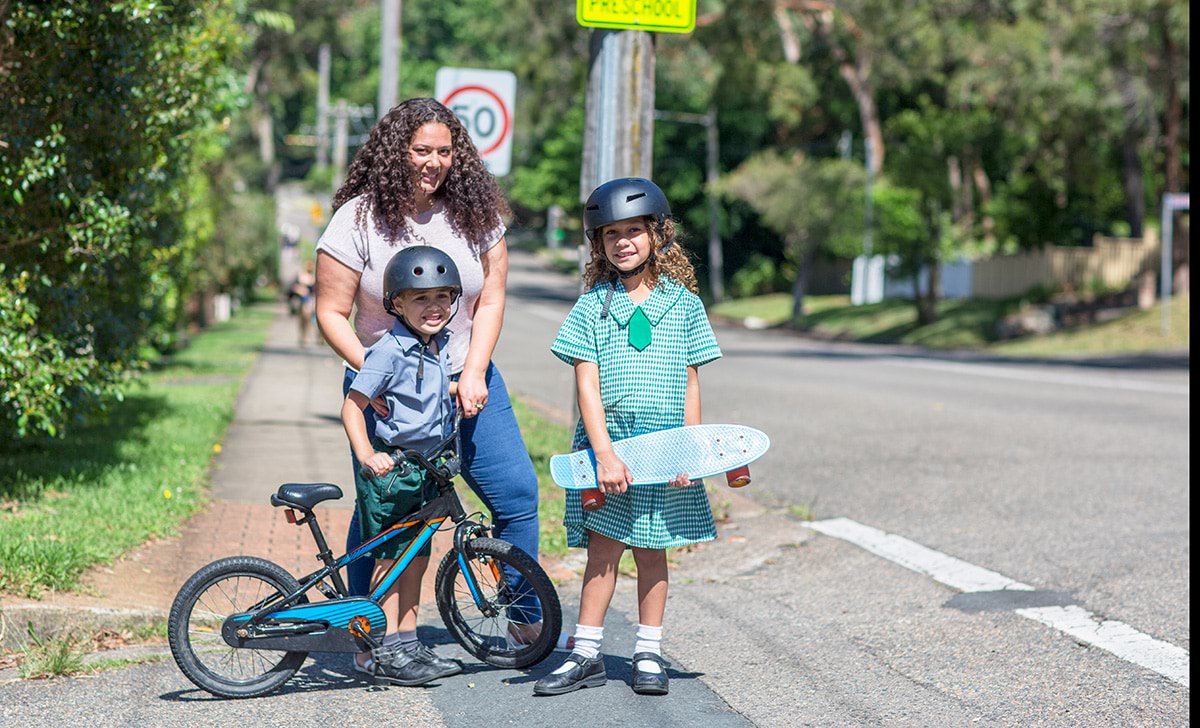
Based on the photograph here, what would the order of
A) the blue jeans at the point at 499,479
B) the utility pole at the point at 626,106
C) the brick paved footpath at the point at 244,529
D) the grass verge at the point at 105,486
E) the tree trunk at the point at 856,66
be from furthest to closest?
the tree trunk at the point at 856,66
the utility pole at the point at 626,106
the grass verge at the point at 105,486
the brick paved footpath at the point at 244,529
the blue jeans at the point at 499,479

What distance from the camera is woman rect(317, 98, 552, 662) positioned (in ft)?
15.8

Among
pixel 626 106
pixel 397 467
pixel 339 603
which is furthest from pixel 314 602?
pixel 626 106

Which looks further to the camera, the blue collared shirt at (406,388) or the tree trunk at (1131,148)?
the tree trunk at (1131,148)

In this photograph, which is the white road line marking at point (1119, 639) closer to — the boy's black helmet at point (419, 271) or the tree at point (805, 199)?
the boy's black helmet at point (419, 271)

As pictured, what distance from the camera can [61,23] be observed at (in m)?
7.31

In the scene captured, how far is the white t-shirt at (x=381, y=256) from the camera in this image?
15.8 feet

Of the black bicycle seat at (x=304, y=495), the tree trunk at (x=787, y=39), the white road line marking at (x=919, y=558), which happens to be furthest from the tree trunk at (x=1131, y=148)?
the black bicycle seat at (x=304, y=495)

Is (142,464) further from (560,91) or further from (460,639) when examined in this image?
(560,91)

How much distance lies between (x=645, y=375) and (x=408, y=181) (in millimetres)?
1017

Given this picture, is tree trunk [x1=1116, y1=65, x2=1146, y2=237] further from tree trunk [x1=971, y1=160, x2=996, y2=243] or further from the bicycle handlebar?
the bicycle handlebar

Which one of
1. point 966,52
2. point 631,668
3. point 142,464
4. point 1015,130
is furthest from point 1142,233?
point 631,668

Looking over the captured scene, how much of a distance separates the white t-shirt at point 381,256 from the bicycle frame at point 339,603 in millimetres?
354

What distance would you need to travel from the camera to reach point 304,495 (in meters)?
4.57

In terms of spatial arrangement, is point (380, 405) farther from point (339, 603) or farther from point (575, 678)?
point (575, 678)
